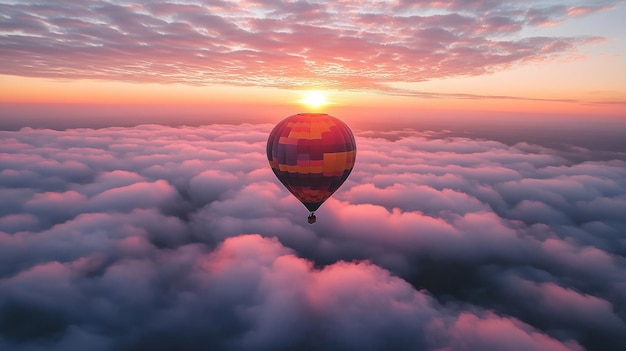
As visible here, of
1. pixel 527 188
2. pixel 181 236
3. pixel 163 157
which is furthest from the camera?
pixel 163 157

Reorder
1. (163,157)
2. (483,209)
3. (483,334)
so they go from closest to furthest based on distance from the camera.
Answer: (483,334)
(483,209)
(163,157)

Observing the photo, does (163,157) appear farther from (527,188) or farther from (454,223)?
(527,188)

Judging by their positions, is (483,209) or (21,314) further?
(483,209)

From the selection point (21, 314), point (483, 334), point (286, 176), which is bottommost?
point (21, 314)

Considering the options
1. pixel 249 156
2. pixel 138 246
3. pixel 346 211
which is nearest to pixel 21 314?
pixel 138 246
